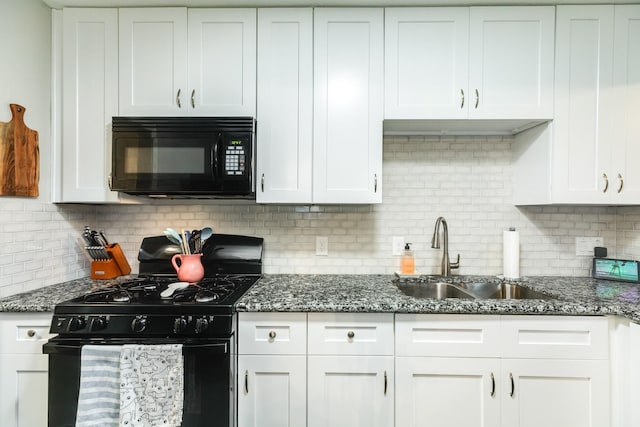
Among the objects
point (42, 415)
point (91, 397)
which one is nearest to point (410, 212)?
point (91, 397)

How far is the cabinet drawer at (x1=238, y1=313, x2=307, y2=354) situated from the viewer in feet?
5.15

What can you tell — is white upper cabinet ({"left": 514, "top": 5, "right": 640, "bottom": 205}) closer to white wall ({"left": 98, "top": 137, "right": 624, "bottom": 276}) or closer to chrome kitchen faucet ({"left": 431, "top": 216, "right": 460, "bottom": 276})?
white wall ({"left": 98, "top": 137, "right": 624, "bottom": 276})

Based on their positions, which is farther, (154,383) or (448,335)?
(448,335)

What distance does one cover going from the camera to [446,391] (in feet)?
5.11

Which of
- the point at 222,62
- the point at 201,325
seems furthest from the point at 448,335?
the point at 222,62

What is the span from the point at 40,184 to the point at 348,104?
5.79 ft

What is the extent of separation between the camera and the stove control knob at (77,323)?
58.1 inches

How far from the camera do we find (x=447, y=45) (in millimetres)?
1897

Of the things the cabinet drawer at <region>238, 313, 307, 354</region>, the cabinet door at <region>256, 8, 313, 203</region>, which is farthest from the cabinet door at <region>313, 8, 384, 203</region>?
the cabinet drawer at <region>238, 313, 307, 354</region>

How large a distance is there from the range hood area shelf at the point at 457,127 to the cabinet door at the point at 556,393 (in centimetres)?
127

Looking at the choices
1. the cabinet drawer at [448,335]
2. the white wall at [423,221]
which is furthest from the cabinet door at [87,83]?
the cabinet drawer at [448,335]

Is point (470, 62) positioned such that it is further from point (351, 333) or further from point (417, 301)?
point (351, 333)

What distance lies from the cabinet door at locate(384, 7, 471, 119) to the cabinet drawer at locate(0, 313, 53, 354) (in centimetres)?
206

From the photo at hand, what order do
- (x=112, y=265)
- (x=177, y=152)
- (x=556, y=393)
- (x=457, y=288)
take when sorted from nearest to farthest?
(x=556, y=393) < (x=177, y=152) < (x=457, y=288) < (x=112, y=265)
